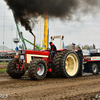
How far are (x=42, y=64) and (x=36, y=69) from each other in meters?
0.57

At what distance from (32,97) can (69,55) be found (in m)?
4.93

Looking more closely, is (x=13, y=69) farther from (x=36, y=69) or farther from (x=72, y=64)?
(x=72, y=64)

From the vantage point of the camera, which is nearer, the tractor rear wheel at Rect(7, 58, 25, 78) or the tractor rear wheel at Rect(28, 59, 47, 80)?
the tractor rear wheel at Rect(28, 59, 47, 80)

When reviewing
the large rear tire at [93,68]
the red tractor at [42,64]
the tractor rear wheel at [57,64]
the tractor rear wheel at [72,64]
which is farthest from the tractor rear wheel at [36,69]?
the large rear tire at [93,68]

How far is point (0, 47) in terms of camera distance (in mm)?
56312

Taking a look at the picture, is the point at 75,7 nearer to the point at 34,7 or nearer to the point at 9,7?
the point at 34,7

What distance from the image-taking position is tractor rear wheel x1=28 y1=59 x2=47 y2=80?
7553mm

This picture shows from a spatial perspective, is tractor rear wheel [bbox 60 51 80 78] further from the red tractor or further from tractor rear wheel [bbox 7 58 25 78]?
tractor rear wheel [bbox 7 58 25 78]

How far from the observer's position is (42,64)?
8.16 metres

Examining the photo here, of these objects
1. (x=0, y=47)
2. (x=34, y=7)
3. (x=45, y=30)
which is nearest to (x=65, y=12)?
(x=34, y=7)

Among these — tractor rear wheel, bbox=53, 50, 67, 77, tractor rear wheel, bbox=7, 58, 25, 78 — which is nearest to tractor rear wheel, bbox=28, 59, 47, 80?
tractor rear wheel, bbox=53, 50, 67, 77

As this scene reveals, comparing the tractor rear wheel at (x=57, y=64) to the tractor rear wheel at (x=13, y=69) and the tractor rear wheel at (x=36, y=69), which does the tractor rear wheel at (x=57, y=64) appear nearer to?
the tractor rear wheel at (x=36, y=69)

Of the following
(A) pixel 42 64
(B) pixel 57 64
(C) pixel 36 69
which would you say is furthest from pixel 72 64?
(C) pixel 36 69

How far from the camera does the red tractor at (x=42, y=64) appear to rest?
7.80 meters
